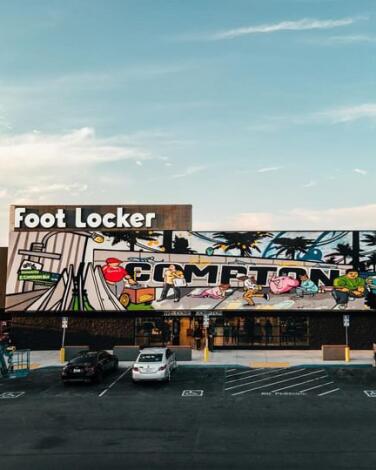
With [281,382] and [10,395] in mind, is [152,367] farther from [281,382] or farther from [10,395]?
[10,395]

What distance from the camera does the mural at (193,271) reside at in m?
40.0

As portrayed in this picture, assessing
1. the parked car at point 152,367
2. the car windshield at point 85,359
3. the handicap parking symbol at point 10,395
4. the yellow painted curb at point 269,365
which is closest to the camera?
the handicap parking symbol at point 10,395

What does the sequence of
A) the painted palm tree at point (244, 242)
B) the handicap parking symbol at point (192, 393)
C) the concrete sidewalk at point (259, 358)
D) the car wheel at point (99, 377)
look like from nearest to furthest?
the handicap parking symbol at point (192, 393), the car wheel at point (99, 377), the concrete sidewalk at point (259, 358), the painted palm tree at point (244, 242)

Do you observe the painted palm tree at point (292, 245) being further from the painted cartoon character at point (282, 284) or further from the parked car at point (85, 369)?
the parked car at point (85, 369)

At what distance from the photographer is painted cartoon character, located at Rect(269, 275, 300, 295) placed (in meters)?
40.1

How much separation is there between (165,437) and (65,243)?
2675 centimetres

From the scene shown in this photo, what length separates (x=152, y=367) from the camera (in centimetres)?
2686

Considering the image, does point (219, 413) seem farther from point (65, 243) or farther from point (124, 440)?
point (65, 243)

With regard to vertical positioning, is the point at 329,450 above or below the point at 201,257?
below

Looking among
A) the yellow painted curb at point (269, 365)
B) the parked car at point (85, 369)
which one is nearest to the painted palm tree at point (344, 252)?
the yellow painted curb at point (269, 365)

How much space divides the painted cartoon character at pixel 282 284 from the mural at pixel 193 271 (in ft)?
0.25

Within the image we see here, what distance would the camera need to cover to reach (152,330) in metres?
41.7

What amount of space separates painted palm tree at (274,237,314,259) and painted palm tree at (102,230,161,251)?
31.4 ft

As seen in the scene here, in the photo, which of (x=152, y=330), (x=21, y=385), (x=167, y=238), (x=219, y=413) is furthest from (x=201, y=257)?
(x=219, y=413)
